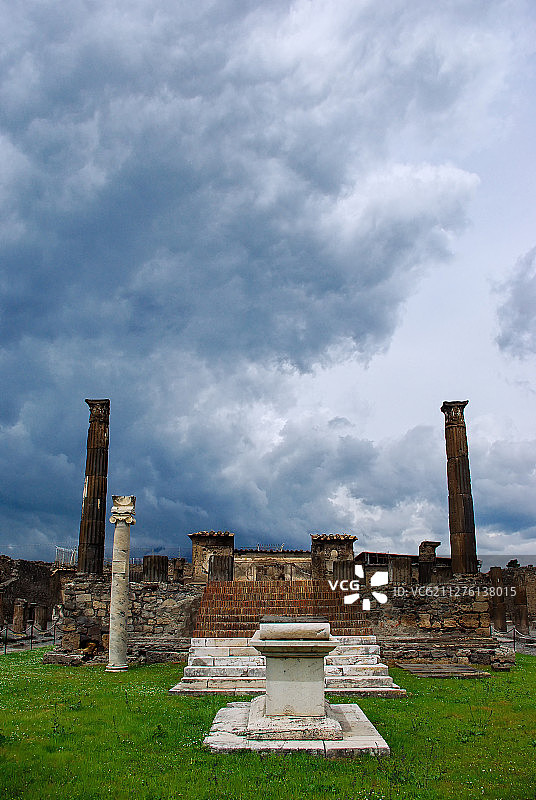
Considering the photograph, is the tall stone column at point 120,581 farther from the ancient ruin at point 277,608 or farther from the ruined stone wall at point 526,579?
the ruined stone wall at point 526,579

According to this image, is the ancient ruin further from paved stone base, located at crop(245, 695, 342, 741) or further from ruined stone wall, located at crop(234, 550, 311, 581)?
ruined stone wall, located at crop(234, 550, 311, 581)

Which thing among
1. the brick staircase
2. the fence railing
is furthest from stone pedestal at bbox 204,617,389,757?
the fence railing

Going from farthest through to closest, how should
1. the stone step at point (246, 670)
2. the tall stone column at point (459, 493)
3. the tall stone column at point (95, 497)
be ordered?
the tall stone column at point (459, 493) → the tall stone column at point (95, 497) → the stone step at point (246, 670)

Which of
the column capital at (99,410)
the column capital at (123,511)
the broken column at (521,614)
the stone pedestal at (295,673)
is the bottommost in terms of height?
the broken column at (521,614)

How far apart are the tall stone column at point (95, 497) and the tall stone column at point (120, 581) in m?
4.26

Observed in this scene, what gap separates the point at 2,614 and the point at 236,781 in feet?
91.0

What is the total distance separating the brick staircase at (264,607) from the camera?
573 inches

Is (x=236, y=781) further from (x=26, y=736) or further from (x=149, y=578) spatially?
(x=149, y=578)

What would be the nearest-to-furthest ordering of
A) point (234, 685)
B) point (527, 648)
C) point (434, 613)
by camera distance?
Answer: point (234, 685) → point (434, 613) → point (527, 648)

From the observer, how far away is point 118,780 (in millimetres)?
6402

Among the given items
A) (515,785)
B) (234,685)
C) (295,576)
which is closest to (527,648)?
(295,576)

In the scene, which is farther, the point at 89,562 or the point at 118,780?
the point at 89,562

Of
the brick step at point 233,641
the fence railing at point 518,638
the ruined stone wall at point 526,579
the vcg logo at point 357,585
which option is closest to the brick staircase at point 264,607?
the brick step at point 233,641

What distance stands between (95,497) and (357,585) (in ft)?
31.4
